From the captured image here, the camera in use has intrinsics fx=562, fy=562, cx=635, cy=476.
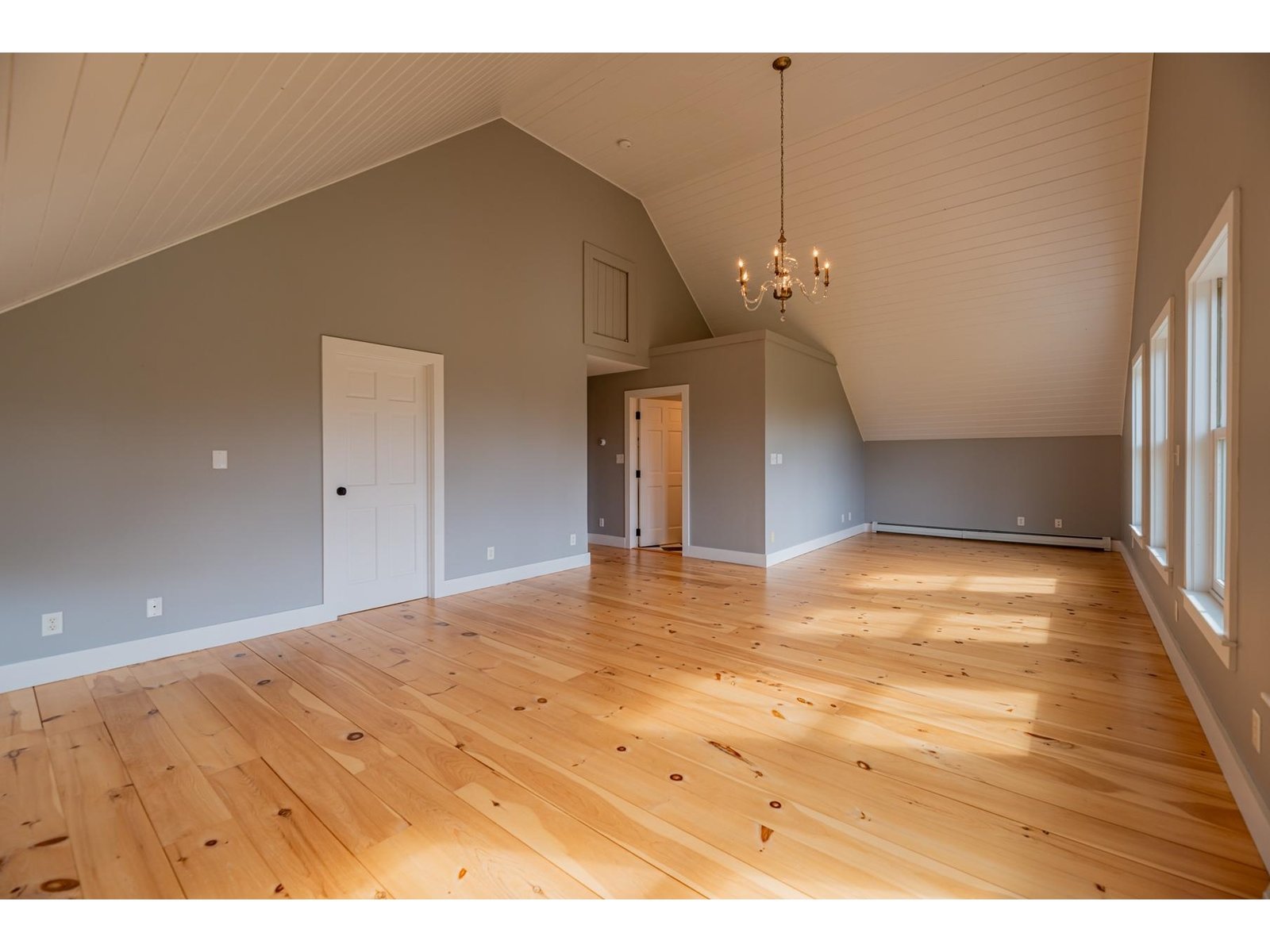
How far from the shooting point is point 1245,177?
1779mm

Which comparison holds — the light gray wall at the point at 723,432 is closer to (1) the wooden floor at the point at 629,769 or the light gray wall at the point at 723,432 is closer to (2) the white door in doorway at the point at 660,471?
(2) the white door in doorway at the point at 660,471

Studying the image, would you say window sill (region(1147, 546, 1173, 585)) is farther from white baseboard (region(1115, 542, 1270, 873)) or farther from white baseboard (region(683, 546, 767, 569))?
white baseboard (region(683, 546, 767, 569))

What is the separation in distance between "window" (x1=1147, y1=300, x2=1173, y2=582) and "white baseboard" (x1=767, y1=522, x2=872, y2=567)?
10.1ft

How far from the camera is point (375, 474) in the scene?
4383 millimetres

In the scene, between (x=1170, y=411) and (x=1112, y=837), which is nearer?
(x=1112, y=837)

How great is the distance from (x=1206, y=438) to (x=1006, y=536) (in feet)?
19.6

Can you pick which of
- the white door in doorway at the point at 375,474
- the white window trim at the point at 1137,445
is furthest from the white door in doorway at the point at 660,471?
the white window trim at the point at 1137,445

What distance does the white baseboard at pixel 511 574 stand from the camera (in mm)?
4879

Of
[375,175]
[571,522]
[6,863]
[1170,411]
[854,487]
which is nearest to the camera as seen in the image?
[6,863]

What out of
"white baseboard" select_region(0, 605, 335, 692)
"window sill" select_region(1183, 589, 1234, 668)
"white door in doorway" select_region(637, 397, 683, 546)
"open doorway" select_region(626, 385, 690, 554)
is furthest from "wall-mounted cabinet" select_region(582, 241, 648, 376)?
"window sill" select_region(1183, 589, 1234, 668)

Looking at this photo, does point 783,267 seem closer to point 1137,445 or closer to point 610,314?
point 610,314

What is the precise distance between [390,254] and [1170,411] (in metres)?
5.28

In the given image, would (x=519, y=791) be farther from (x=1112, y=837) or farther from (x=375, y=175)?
(x=375, y=175)
